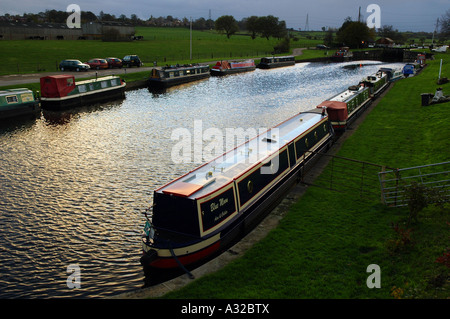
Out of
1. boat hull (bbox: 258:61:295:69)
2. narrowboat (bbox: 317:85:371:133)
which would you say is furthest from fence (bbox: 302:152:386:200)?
boat hull (bbox: 258:61:295:69)

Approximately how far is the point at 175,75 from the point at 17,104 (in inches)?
955

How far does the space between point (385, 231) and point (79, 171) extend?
16753mm

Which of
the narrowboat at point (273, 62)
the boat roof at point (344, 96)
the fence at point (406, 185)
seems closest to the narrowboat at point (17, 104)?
the boat roof at point (344, 96)

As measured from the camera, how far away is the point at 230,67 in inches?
2687

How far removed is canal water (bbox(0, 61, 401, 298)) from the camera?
1291 cm

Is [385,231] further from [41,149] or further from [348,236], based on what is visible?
[41,149]

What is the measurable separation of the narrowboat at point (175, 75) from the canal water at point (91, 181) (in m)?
7.13

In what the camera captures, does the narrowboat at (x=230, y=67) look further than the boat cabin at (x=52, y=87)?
Yes

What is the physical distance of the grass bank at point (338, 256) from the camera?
1033cm

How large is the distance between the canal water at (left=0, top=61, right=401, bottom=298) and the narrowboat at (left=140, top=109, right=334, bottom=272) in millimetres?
1737

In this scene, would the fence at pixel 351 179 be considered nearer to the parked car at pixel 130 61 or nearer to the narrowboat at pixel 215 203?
the narrowboat at pixel 215 203

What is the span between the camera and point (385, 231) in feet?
43.9

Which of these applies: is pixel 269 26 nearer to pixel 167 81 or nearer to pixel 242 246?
pixel 167 81
